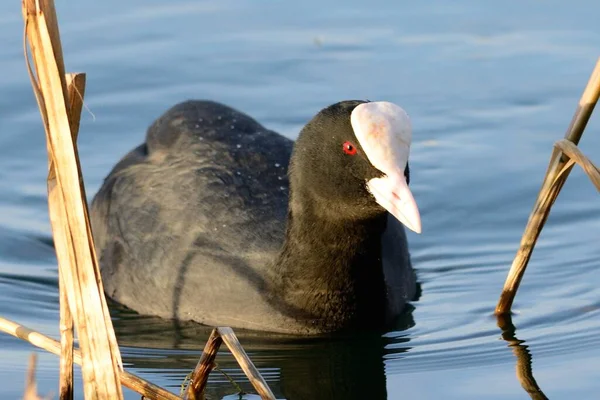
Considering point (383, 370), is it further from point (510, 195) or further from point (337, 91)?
point (337, 91)

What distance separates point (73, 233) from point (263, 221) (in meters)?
2.14

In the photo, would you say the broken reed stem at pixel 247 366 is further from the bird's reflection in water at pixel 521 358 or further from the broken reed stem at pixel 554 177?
the broken reed stem at pixel 554 177

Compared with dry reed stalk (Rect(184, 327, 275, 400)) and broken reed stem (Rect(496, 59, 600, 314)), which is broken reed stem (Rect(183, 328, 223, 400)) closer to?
dry reed stalk (Rect(184, 327, 275, 400))

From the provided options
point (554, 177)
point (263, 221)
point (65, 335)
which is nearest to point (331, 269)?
point (263, 221)

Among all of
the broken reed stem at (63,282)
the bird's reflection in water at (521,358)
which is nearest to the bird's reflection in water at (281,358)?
the bird's reflection in water at (521,358)

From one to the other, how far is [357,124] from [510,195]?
264cm

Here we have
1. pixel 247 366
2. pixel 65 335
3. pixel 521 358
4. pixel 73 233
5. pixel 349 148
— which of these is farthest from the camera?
pixel 521 358

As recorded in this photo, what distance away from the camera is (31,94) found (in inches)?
350

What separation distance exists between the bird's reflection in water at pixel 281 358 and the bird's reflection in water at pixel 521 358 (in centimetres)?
42

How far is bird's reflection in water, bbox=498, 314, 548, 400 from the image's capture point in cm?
538

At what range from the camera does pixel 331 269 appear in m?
5.95

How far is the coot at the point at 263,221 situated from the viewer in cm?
561

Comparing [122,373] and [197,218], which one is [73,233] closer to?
[122,373]

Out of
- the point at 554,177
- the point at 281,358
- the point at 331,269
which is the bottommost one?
the point at 281,358
